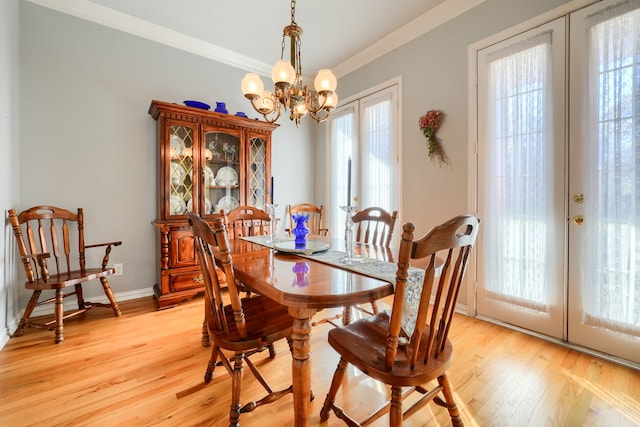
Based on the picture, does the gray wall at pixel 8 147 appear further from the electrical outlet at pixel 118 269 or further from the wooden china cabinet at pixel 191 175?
the wooden china cabinet at pixel 191 175

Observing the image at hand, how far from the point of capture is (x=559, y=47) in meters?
1.99

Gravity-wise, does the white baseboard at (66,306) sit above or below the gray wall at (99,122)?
below

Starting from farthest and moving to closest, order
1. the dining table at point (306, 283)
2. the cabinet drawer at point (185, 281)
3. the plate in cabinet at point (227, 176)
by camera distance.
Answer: the plate in cabinet at point (227, 176) < the cabinet drawer at point (185, 281) < the dining table at point (306, 283)

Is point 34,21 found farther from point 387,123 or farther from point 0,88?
point 387,123

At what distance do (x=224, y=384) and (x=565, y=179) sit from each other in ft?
8.34

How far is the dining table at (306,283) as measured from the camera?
3.38 ft

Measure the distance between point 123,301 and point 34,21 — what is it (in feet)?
8.39

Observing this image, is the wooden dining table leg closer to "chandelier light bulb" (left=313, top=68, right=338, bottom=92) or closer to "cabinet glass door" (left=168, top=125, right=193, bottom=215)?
"chandelier light bulb" (left=313, top=68, right=338, bottom=92)

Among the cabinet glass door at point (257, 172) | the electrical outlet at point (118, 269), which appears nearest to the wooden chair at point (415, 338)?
the cabinet glass door at point (257, 172)

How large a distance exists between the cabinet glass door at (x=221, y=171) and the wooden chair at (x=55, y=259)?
958 mm

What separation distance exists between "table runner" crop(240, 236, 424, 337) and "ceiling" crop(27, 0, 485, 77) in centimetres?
229

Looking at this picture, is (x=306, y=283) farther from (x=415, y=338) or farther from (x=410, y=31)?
(x=410, y=31)

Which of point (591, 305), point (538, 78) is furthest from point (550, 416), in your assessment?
point (538, 78)

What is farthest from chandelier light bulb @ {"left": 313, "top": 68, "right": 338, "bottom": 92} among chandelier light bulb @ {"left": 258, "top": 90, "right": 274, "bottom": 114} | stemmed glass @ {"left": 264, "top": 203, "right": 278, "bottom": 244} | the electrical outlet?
the electrical outlet
